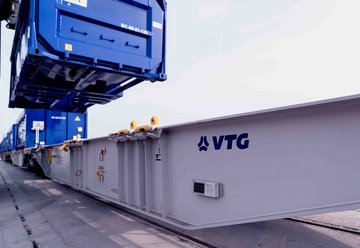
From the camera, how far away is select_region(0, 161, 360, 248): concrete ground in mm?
3264

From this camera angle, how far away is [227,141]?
8.28 feet

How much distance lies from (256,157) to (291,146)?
1.01 feet

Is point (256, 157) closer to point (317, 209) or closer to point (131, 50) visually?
point (317, 209)

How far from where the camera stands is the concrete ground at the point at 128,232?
3.26 m

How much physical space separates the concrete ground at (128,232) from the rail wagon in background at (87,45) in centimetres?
240

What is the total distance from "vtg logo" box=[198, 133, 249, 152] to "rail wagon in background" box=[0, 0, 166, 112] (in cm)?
257

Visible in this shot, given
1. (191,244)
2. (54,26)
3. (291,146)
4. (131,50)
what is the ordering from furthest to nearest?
(131,50)
(54,26)
(191,244)
(291,146)

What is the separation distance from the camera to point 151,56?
509cm

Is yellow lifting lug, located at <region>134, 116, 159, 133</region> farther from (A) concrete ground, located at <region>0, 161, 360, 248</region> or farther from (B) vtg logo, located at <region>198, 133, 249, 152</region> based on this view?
(A) concrete ground, located at <region>0, 161, 360, 248</region>

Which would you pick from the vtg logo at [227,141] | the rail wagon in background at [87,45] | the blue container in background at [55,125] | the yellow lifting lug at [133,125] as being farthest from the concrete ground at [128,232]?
the blue container in background at [55,125]

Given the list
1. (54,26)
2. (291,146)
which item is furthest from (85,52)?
(291,146)

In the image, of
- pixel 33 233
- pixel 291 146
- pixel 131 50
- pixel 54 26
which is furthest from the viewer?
pixel 131 50

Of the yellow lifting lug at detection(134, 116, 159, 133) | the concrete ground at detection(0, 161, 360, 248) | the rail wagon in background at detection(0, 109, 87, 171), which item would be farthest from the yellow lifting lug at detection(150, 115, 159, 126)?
the rail wagon in background at detection(0, 109, 87, 171)

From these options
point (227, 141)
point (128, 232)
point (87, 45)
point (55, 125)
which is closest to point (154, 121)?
point (227, 141)
